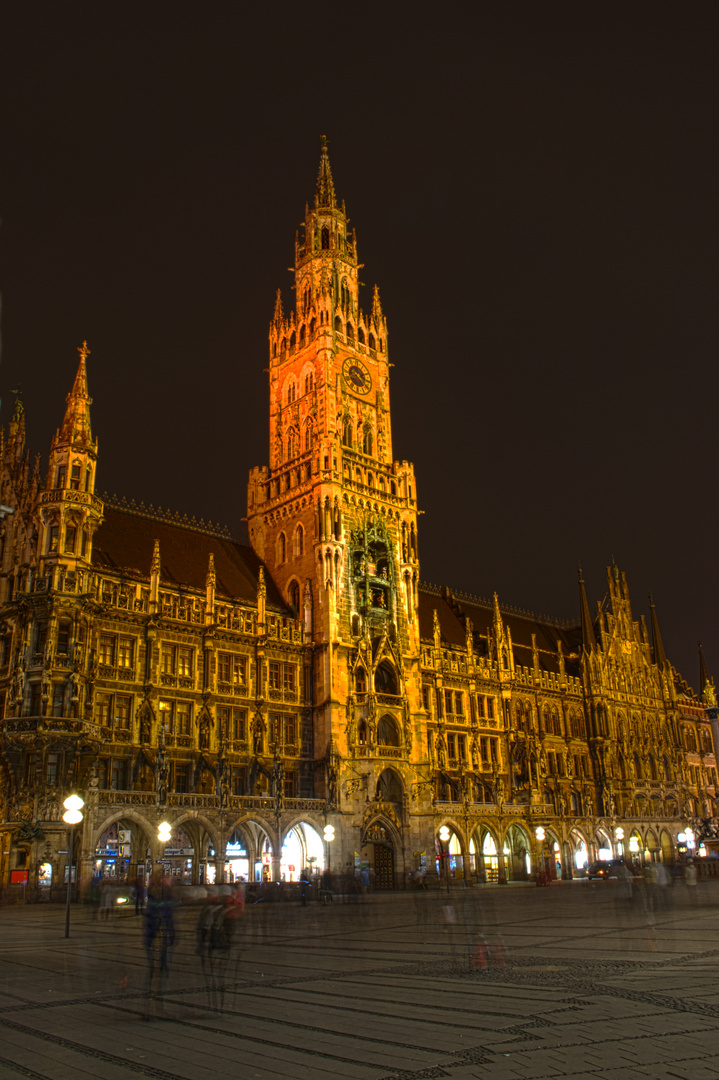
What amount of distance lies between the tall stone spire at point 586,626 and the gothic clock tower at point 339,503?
92.8 ft

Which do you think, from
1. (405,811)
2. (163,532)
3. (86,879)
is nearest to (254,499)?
(163,532)

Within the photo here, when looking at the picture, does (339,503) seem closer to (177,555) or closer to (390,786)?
(177,555)

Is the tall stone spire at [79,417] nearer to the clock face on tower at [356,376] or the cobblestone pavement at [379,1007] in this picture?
the clock face on tower at [356,376]

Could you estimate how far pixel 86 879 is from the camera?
43.3 metres

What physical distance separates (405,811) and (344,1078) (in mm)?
53240

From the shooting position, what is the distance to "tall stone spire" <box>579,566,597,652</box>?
8856cm

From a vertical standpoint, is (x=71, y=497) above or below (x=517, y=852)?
above

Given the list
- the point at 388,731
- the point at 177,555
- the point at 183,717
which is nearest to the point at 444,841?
the point at 388,731

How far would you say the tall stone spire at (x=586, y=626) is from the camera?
88562 millimetres

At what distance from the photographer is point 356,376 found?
239 feet

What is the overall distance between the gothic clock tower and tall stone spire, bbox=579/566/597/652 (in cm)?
2829

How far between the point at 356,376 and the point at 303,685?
87.8ft

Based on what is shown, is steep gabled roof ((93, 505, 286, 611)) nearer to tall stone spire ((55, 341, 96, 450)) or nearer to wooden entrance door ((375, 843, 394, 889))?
tall stone spire ((55, 341, 96, 450))

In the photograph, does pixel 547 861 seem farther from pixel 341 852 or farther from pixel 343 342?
pixel 343 342
